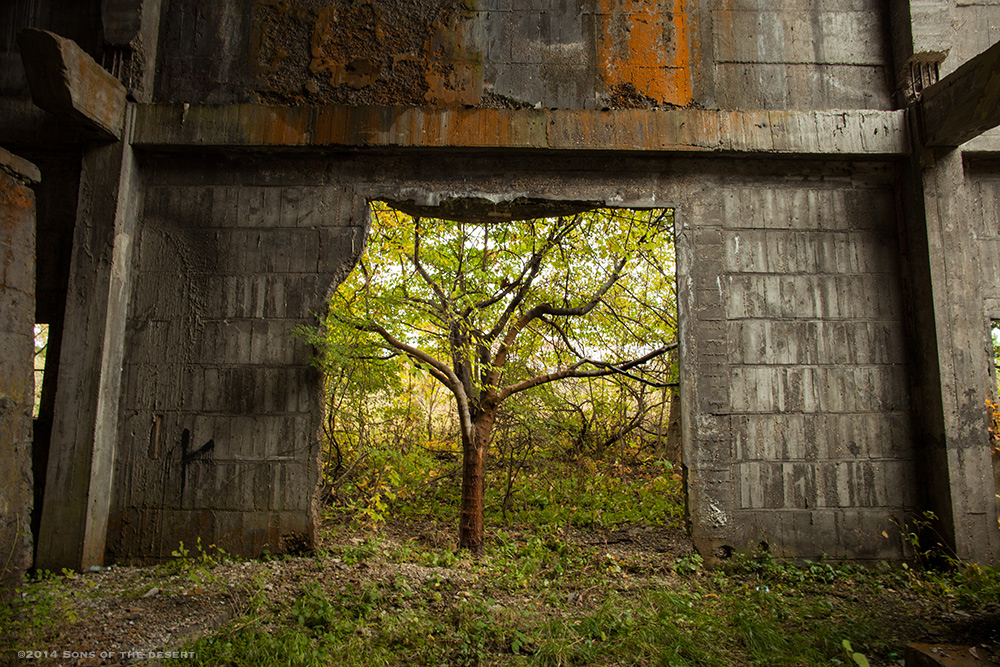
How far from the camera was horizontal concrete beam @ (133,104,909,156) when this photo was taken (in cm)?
571

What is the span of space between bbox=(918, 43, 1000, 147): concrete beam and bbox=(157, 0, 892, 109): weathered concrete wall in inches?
23.0

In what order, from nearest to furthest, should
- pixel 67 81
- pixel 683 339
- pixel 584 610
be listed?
pixel 584 610 < pixel 67 81 < pixel 683 339

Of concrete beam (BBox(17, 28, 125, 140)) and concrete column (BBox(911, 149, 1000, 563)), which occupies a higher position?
concrete beam (BBox(17, 28, 125, 140))

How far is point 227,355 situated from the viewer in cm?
570

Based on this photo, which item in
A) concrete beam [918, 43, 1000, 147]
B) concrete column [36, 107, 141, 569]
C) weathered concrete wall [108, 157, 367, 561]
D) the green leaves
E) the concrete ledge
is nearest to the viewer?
the concrete ledge

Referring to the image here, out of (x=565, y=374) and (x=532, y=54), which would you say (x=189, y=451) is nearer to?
(x=565, y=374)

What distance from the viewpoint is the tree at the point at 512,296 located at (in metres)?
6.86

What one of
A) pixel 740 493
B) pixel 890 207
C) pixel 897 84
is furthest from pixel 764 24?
pixel 740 493

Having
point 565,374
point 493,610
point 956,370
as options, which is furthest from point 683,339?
point 493,610

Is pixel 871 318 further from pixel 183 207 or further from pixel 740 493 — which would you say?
pixel 183 207

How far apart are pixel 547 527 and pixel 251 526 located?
3509mm

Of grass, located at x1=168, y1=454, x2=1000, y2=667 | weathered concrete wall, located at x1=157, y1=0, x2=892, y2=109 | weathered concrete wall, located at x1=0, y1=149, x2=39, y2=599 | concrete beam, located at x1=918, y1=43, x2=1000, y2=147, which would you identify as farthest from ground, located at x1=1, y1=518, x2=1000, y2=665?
weathered concrete wall, located at x1=157, y1=0, x2=892, y2=109

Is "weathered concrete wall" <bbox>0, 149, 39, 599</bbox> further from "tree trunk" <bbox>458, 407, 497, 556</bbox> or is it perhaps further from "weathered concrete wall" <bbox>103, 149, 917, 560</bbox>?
"tree trunk" <bbox>458, 407, 497, 556</bbox>

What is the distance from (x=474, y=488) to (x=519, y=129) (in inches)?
151
